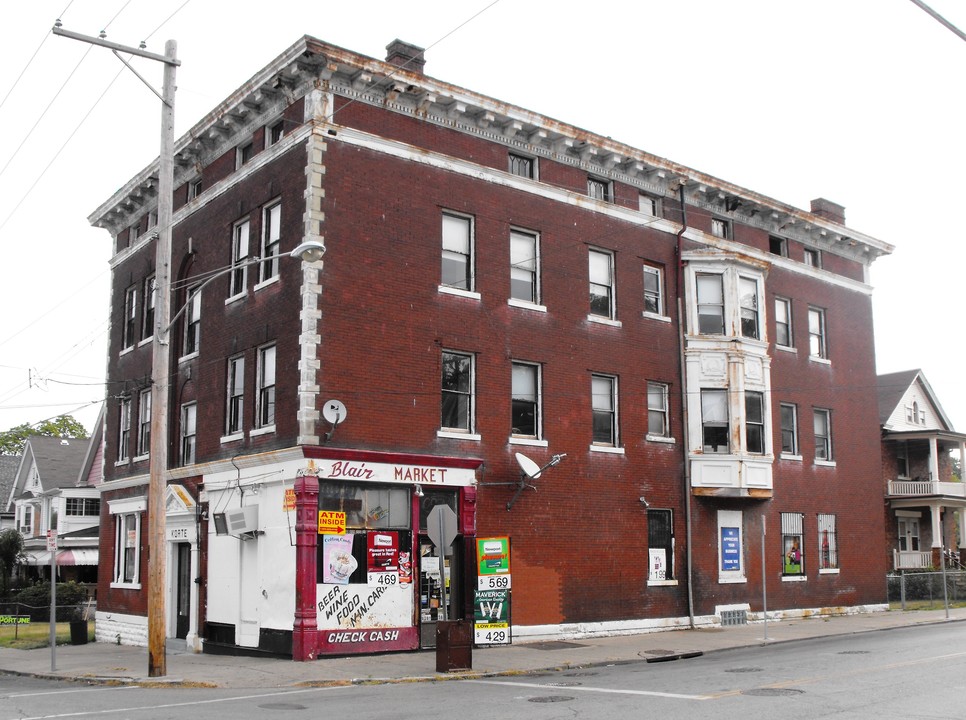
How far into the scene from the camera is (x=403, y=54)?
24906mm

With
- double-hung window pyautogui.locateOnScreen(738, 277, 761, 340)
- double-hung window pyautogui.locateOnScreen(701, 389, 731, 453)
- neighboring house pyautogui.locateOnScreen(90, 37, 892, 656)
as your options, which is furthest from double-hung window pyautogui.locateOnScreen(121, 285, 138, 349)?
double-hung window pyautogui.locateOnScreen(738, 277, 761, 340)

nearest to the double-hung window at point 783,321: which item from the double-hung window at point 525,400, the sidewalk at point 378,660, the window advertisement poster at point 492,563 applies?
the sidewalk at point 378,660

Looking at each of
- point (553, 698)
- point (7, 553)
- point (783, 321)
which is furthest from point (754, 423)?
point (7, 553)

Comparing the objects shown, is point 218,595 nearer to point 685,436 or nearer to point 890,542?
point 685,436

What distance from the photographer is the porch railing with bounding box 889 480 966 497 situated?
44.3 meters

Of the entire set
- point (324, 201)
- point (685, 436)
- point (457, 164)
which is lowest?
point (685, 436)

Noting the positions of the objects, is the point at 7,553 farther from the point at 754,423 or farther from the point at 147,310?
the point at 754,423

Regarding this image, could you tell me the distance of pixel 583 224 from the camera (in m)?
26.5

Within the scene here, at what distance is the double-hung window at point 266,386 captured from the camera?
22547mm

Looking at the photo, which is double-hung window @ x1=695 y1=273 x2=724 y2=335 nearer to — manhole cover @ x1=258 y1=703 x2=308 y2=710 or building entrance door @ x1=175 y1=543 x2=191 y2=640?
building entrance door @ x1=175 y1=543 x2=191 y2=640

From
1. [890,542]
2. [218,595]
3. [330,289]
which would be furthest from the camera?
[890,542]

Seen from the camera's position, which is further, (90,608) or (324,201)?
(90,608)

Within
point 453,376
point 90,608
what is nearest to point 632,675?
point 453,376

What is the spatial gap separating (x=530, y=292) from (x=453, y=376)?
3296 mm
